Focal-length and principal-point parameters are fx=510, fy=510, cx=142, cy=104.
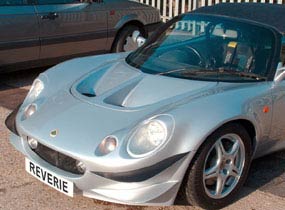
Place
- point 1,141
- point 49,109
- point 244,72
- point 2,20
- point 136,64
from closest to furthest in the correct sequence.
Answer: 1. point 49,109
2. point 244,72
3. point 136,64
4. point 1,141
5. point 2,20

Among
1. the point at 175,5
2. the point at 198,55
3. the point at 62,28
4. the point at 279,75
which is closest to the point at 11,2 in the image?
the point at 62,28

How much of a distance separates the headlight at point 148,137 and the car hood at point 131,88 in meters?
0.29

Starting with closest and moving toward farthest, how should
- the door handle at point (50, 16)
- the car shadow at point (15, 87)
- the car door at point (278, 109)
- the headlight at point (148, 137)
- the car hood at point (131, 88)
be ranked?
the headlight at point (148, 137)
the car hood at point (131, 88)
the car door at point (278, 109)
the car shadow at point (15, 87)
the door handle at point (50, 16)

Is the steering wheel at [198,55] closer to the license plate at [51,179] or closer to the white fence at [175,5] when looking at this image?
the license plate at [51,179]

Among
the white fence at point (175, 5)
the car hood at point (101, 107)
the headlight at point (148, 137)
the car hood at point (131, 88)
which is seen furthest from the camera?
the white fence at point (175, 5)

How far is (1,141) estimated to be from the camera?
4.77 m

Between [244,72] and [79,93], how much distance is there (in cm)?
127

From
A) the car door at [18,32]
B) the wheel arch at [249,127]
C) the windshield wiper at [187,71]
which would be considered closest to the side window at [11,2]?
the car door at [18,32]

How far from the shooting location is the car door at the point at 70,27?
22.3 ft

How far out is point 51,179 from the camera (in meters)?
3.36

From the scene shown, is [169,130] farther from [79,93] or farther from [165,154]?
[79,93]

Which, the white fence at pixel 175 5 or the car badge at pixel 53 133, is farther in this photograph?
the white fence at pixel 175 5

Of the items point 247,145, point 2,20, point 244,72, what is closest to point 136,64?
point 244,72

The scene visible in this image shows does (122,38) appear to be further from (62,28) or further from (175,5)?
(175,5)
